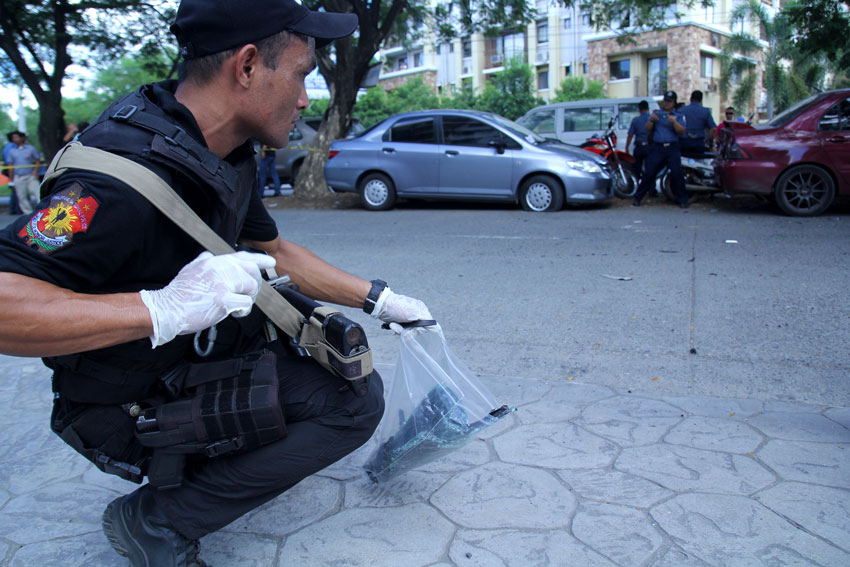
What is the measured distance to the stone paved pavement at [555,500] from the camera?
2.13 meters

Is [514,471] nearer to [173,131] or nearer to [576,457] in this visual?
[576,457]

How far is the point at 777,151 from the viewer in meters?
8.65

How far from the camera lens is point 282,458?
197cm

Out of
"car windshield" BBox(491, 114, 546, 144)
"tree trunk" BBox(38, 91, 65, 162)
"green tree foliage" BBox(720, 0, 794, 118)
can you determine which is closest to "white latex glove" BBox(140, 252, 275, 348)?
"car windshield" BBox(491, 114, 546, 144)

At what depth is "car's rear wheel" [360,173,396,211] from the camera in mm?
11211

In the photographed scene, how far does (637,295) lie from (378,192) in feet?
22.3

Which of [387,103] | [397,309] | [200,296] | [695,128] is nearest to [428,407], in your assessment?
[397,309]

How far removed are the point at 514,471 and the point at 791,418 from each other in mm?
1320

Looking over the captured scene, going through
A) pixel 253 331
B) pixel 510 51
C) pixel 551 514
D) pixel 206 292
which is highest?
pixel 510 51

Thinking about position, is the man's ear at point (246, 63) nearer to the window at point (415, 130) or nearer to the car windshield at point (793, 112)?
the car windshield at point (793, 112)

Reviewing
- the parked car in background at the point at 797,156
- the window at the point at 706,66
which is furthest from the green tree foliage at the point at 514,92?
the parked car in background at the point at 797,156

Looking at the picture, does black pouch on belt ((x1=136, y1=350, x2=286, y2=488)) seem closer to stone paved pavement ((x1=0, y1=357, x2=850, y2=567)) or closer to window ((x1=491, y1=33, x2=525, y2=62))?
stone paved pavement ((x1=0, y1=357, x2=850, y2=567))

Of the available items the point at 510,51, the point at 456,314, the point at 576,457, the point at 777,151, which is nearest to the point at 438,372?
the point at 576,457

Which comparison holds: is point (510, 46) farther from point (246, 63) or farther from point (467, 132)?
point (246, 63)
